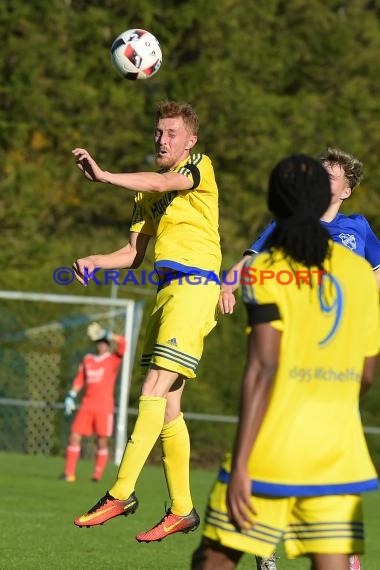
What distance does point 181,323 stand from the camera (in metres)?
7.13

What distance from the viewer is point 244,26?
111ft

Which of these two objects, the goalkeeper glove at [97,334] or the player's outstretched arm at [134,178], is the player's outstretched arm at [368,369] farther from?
the goalkeeper glove at [97,334]

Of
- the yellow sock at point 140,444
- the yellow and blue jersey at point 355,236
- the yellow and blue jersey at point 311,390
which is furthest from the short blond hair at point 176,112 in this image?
the yellow and blue jersey at point 311,390

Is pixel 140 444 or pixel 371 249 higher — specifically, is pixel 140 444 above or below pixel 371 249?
below

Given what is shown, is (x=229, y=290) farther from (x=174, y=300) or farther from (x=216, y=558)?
(x=216, y=558)

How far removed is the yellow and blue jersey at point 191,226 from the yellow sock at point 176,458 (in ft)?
2.94

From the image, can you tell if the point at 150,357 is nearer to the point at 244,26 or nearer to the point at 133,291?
the point at 133,291

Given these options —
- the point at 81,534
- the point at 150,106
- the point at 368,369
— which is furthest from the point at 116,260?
the point at 150,106

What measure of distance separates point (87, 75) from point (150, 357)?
1025 inches

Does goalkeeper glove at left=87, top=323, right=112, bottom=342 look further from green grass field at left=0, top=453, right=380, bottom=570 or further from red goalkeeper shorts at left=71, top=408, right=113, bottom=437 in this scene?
green grass field at left=0, top=453, right=380, bottom=570

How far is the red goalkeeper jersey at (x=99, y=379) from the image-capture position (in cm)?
1808

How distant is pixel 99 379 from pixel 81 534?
8.36m

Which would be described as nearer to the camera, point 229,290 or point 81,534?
point 229,290

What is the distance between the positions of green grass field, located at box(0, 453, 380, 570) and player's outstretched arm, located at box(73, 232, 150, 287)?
1.86 meters
